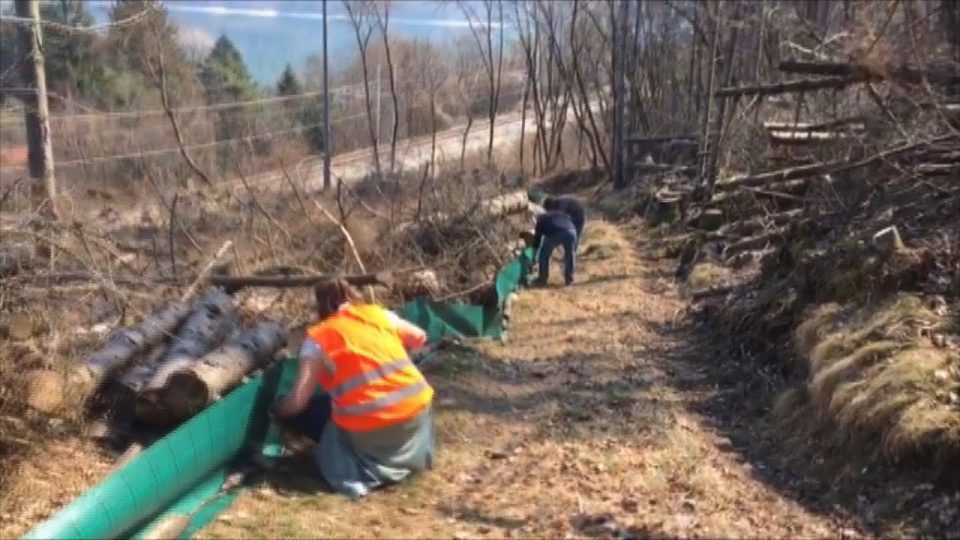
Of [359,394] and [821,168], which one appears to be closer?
[359,394]

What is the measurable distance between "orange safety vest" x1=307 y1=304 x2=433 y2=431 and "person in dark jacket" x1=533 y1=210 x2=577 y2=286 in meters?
7.87

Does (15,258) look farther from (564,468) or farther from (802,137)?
(802,137)

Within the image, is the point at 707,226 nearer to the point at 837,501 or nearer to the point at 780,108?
the point at 780,108

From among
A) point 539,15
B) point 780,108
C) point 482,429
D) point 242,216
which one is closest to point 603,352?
point 482,429

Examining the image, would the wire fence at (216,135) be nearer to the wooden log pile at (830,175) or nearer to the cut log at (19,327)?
the cut log at (19,327)

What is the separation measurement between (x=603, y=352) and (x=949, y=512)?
493 centimetres

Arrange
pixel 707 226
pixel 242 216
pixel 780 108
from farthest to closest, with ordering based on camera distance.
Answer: pixel 780 108
pixel 707 226
pixel 242 216

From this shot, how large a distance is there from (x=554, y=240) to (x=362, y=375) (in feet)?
26.7

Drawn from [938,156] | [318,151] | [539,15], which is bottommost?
[318,151]

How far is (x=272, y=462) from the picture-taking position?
21.2ft

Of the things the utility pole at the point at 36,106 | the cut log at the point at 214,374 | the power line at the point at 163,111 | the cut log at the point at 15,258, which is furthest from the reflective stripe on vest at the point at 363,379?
the power line at the point at 163,111

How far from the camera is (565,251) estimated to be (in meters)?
14.1

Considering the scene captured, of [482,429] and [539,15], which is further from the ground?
[539,15]

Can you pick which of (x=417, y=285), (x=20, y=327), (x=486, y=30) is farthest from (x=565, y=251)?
(x=486, y=30)
